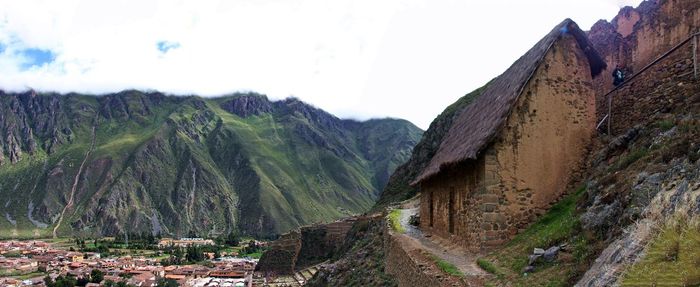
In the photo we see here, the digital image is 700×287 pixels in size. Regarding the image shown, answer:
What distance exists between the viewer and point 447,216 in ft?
56.3

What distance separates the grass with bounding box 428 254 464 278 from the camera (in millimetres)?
10603

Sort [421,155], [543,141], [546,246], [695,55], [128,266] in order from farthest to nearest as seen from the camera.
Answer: [128,266]
[421,155]
[543,141]
[695,55]
[546,246]

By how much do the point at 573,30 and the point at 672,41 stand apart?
361cm

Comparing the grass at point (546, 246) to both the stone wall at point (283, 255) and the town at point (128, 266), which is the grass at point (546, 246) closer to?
the stone wall at point (283, 255)

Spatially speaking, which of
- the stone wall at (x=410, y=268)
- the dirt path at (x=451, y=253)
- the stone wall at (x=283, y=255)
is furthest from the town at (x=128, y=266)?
the dirt path at (x=451, y=253)

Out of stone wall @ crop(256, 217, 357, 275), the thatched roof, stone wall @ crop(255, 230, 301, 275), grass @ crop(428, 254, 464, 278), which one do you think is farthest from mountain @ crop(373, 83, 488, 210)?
grass @ crop(428, 254, 464, 278)

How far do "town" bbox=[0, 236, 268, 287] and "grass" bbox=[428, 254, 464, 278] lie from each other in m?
49.9

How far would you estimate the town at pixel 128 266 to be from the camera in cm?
7806

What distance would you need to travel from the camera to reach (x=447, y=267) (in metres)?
11.4

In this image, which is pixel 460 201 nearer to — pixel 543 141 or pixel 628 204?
pixel 543 141

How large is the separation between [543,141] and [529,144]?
514 millimetres

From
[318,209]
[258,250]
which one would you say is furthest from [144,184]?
[258,250]

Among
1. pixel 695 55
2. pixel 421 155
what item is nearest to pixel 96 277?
pixel 421 155

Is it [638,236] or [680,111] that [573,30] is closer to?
[680,111]
